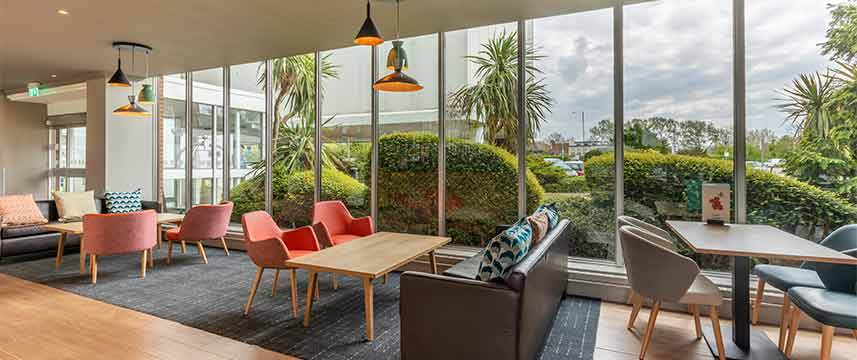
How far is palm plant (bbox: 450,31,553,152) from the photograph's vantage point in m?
4.49

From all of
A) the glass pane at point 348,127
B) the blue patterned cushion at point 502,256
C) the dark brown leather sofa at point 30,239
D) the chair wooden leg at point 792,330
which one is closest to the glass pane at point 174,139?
the dark brown leather sofa at point 30,239

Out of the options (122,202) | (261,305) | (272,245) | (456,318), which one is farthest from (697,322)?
(122,202)

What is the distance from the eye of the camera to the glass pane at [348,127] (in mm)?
5461

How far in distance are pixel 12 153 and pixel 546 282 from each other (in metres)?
11.5

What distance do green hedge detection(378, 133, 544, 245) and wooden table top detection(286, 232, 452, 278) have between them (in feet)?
3.05

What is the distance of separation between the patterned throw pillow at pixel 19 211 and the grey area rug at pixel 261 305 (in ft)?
1.86

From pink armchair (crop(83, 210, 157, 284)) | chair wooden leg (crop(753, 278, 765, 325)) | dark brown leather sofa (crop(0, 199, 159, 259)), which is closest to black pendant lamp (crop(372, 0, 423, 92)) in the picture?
chair wooden leg (crop(753, 278, 765, 325))

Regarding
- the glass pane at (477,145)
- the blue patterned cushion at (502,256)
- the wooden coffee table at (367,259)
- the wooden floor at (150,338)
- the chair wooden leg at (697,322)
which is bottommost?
the wooden floor at (150,338)

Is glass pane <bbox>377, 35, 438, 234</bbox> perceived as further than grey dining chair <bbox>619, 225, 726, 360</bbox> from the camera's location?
Yes

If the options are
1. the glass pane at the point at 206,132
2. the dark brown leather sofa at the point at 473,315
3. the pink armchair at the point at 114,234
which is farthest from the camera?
the glass pane at the point at 206,132

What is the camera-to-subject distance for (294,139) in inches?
236

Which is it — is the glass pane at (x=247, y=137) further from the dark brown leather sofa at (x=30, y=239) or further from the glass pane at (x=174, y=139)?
the dark brown leather sofa at (x=30, y=239)

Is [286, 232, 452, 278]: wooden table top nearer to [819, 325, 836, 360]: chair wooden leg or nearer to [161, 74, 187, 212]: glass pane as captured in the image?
[819, 325, 836, 360]: chair wooden leg

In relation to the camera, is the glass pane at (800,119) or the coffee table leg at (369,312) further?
the glass pane at (800,119)
